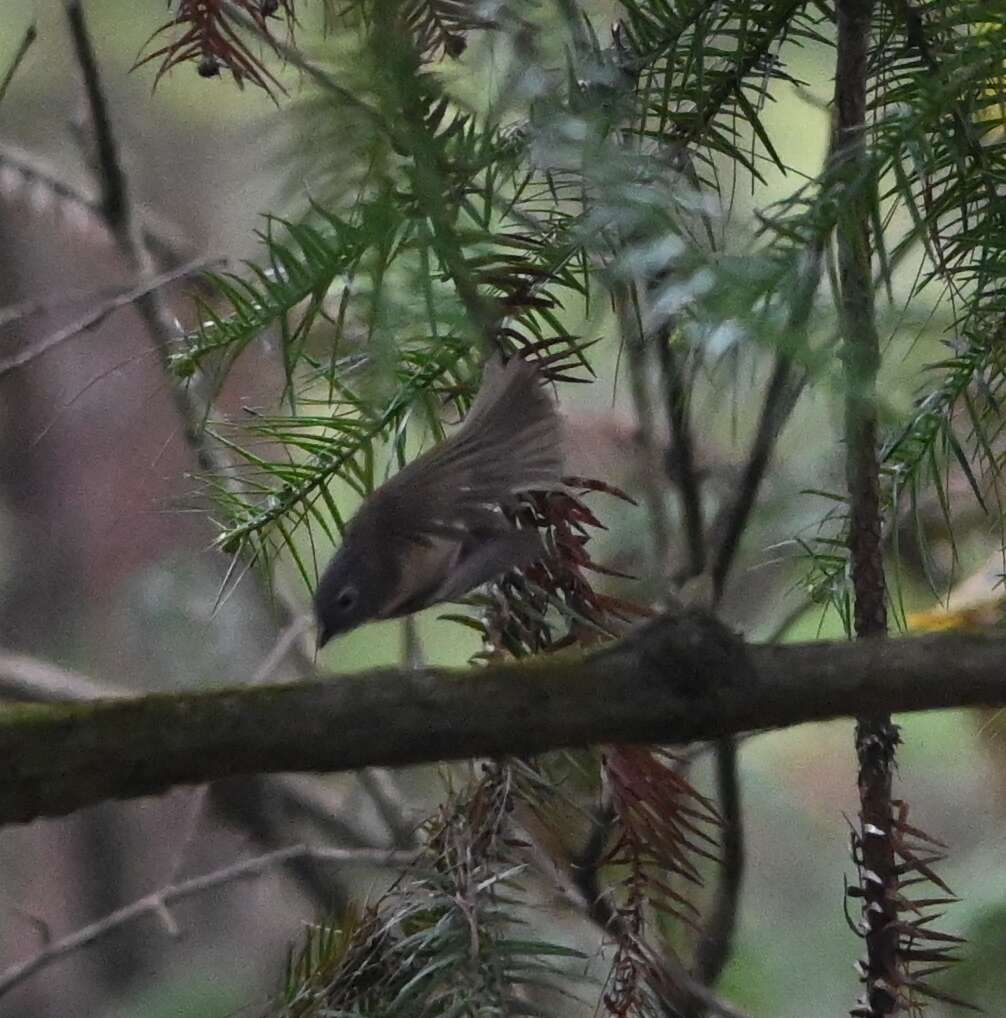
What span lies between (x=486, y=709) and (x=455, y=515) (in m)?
0.17

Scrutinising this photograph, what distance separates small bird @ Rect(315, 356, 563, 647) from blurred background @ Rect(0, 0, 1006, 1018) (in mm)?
559

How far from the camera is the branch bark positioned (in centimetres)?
38

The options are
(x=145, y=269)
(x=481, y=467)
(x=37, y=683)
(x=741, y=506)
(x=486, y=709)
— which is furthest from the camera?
(x=37, y=683)

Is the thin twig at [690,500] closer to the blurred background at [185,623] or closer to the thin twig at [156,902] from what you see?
the blurred background at [185,623]

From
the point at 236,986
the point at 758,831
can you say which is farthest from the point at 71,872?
the point at 758,831

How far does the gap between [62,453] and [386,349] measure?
1.15 metres

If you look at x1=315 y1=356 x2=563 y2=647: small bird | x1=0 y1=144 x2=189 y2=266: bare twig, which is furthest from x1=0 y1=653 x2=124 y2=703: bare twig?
x1=315 y1=356 x2=563 y2=647: small bird

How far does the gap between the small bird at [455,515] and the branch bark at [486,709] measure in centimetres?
11

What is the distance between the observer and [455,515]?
0.55m

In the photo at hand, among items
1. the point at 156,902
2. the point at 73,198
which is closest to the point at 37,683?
the point at 156,902

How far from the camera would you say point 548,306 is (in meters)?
0.56

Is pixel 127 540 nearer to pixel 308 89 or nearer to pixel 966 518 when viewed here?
pixel 966 518

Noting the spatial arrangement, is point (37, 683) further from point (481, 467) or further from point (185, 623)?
point (481, 467)

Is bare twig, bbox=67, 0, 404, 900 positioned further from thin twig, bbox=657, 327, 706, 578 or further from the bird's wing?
thin twig, bbox=657, 327, 706, 578
